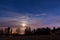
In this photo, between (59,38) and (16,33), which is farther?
(16,33)

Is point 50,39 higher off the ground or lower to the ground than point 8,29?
lower

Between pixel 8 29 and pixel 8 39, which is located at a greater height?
pixel 8 29

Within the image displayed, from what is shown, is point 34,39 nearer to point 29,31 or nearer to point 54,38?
point 54,38

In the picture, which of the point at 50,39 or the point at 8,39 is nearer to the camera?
the point at 50,39

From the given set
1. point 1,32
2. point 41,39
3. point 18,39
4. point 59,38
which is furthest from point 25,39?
point 1,32

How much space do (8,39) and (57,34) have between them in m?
12.3

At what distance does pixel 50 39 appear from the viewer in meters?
29.3

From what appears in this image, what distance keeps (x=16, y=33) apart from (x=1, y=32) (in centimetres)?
539

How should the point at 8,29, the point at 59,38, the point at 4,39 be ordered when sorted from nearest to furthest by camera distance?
the point at 59,38 < the point at 4,39 < the point at 8,29

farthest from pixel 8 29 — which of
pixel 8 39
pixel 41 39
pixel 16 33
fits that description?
pixel 41 39

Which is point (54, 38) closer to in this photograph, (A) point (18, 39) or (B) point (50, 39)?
(B) point (50, 39)

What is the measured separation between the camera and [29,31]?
146 feet

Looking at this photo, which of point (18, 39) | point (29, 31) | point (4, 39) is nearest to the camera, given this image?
point (18, 39)

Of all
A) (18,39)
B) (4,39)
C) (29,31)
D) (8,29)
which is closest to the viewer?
(18,39)
